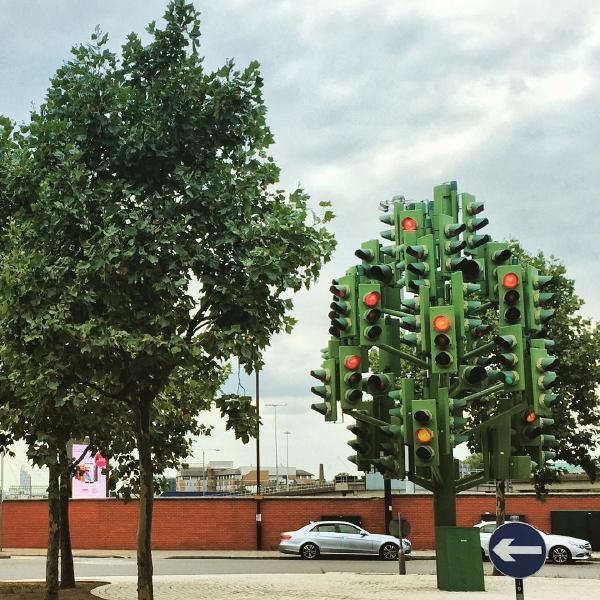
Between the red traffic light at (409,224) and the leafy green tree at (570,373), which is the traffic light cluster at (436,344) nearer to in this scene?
the red traffic light at (409,224)

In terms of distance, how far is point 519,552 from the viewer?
24.4 feet

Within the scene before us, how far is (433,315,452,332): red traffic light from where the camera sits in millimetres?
13172

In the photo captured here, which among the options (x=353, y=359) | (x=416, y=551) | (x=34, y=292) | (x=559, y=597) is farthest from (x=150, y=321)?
(x=416, y=551)

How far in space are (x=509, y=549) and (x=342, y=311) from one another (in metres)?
7.28

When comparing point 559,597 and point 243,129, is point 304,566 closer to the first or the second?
point 559,597

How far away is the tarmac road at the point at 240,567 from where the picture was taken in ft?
83.7

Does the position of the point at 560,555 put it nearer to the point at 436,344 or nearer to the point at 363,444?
the point at 363,444

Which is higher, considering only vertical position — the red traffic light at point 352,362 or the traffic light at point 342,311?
the traffic light at point 342,311

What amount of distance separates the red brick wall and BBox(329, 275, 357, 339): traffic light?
24983 millimetres

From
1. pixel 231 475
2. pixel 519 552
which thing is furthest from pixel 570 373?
pixel 231 475

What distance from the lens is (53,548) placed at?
625 inches

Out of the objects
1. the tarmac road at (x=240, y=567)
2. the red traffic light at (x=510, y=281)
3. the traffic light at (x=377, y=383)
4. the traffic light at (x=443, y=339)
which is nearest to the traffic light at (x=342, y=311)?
the traffic light at (x=377, y=383)

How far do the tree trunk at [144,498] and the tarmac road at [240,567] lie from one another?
36.4ft

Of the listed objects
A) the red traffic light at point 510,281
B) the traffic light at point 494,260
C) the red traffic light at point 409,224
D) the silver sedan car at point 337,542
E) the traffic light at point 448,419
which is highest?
the red traffic light at point 409,224
